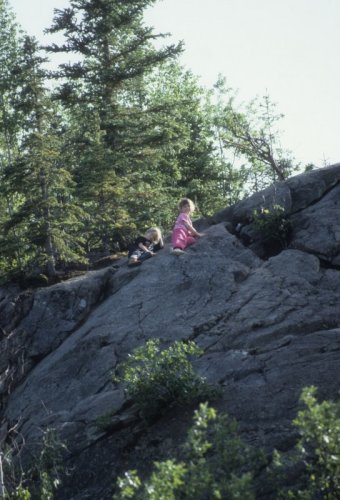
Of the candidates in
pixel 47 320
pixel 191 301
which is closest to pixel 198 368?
pixel 191 301

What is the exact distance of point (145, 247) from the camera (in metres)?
16.1

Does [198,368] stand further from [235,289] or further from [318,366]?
[235,289]

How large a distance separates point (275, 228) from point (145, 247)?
284 centimetres

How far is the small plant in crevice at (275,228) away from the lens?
49.1 feet

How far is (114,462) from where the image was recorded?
975 centimetres

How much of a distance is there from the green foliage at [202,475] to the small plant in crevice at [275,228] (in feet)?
24.9

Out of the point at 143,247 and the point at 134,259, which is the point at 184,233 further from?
the point at 134,259

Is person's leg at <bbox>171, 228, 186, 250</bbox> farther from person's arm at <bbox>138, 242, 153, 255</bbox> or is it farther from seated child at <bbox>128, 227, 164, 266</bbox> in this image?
person's arm at <bbox>138, 242, 153, 255</bbox>

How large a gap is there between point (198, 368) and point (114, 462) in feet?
6.65

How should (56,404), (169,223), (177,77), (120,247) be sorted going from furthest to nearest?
(177,77) → (169,223) → (120,247) → (56,404)

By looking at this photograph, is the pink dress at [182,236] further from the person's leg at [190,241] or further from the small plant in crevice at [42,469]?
the small plant in crevice at [42,469]

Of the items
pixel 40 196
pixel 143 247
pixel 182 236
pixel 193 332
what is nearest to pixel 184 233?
pixel 182 236

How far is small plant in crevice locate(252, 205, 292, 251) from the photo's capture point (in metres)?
15.0

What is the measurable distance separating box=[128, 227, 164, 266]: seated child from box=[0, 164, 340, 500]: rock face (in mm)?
296
